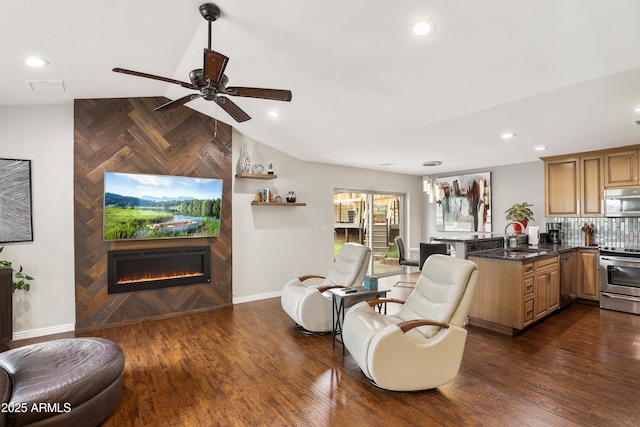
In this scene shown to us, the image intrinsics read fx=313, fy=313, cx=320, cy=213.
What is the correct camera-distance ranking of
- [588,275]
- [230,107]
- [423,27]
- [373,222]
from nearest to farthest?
[423,27], [230,107], [588,275], [373,222]

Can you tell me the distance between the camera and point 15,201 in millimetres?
3621

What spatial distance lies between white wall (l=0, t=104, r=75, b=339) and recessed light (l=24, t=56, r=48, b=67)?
3.90 feet

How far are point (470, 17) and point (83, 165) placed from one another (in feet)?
14.6

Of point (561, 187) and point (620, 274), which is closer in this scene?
point (620, 274)

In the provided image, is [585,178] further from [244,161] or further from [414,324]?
[244,161]

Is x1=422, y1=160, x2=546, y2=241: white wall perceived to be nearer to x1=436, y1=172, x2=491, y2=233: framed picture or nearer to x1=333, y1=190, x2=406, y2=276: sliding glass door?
x1=436, y1=172, x2=491, y2=233: framed picture

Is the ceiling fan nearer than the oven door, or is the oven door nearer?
the ceiling fan

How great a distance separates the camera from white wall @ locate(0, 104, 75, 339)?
3693 mm

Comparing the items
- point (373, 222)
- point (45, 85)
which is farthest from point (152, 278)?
point (373, 222)

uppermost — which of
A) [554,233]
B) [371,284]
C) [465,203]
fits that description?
[465,203]

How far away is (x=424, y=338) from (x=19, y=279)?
14.9 ft

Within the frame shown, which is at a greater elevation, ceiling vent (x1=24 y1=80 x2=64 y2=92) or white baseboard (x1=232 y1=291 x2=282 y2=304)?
ceiling vent (x1=24 y1=80 x2=64 y2=92)

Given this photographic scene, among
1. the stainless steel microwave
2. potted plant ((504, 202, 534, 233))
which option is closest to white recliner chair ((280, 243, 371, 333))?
potted plant ((504, 202, 534, 233))

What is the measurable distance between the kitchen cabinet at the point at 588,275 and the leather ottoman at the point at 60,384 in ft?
20.5
